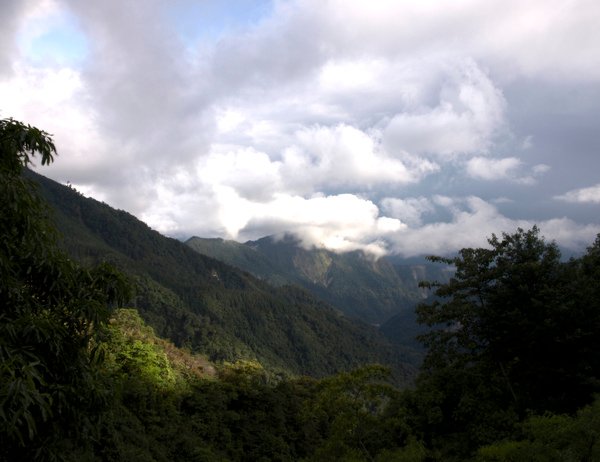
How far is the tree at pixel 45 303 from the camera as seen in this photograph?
4.55 m

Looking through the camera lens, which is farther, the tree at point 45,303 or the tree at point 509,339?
the tree at point 509,339

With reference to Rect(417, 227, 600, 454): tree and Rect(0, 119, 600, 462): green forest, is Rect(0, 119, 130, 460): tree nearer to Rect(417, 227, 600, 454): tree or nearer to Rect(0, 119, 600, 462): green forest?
Rect(0, 119, 600, 462): green forest

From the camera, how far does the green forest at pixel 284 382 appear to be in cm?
477

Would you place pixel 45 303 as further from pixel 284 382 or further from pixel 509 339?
pixel 284 382

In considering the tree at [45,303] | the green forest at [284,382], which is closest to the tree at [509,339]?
the green forest at [284,382]

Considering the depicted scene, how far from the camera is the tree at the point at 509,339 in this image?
1809 cm

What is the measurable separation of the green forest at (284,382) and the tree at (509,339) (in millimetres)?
71

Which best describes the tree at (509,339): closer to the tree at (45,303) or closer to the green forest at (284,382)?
the green forest at (284,382)

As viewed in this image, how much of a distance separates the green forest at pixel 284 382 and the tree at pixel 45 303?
0.02 metres

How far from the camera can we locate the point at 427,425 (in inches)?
786

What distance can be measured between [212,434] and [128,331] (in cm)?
1181

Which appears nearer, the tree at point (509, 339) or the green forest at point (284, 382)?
the green forest at point (284, 382)

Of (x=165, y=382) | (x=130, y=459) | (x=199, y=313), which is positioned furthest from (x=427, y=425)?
(x=199, y=313)

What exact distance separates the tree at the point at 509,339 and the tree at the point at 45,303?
16445 mm
